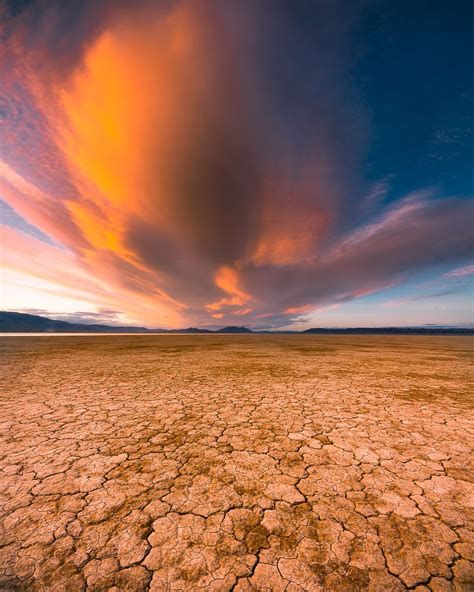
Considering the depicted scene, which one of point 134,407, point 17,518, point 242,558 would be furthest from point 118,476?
point 134,407

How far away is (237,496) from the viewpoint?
263cm

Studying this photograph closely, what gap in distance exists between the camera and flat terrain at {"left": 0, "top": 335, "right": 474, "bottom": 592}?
71.3 inches

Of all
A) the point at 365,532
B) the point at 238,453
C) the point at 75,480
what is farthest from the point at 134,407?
the point at 365,532

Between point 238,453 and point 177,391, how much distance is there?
359 cm

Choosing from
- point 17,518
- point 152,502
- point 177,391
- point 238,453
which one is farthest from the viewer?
point 177,391

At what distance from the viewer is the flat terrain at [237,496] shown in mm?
1811

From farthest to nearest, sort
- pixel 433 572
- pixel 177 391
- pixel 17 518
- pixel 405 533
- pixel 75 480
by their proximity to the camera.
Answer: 1. pixel 177 391
2. pixel 75 480
3. pixel 17 518
4. pixel 405 533
5. pixel 433 572

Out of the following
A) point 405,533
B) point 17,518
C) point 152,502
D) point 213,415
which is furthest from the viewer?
point 213,415

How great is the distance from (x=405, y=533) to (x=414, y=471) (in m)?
1.20

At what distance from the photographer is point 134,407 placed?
5391 millimetres

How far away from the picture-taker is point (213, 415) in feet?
16.3

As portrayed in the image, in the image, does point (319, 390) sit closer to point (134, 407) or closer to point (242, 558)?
point (134, 407)

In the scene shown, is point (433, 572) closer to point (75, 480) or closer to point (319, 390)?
point (75, 480)

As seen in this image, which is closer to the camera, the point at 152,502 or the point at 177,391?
the point at 152,502
